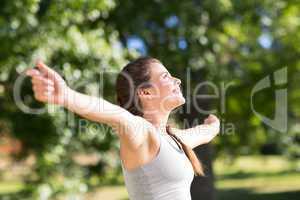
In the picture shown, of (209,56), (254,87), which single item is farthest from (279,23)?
(209,56)

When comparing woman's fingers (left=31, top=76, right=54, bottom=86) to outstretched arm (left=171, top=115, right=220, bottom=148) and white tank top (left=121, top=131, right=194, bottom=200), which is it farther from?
outstretched arm (left=171, top=115, right=220, bottom=148)

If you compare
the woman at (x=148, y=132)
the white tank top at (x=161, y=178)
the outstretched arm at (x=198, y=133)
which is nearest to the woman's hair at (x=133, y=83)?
the woman at (x=148, y=132)

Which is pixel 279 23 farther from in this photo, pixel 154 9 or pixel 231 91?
pixel 154 9

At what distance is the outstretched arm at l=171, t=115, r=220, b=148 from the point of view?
2.94 metres

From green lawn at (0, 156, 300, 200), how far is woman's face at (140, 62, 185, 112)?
8201 millimetres

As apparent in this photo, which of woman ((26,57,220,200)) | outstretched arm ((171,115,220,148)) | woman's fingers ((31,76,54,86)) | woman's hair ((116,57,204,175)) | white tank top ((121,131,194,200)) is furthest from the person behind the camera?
outstretched arm ((171,115,220,148))

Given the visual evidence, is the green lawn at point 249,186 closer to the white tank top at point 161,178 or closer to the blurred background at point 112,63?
the blurred background at point 112,63

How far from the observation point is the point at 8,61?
26.7ft

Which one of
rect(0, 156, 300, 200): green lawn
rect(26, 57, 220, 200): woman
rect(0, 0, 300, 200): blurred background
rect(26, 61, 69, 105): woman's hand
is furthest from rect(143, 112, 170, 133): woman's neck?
rect(0, 156, 300, 200): green lawn

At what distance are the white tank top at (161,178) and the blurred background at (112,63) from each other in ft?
16.3

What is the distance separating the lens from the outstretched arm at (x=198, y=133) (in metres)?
2.94

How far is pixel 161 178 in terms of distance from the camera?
236 centimetres

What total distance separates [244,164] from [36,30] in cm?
2212

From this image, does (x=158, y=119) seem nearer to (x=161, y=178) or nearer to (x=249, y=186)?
(x=161, y=178)
